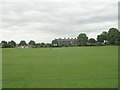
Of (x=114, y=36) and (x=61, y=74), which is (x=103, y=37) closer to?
(x=114, y=36)

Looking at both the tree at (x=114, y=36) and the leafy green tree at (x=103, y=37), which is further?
the leafy green tree at (x=103, y=37)

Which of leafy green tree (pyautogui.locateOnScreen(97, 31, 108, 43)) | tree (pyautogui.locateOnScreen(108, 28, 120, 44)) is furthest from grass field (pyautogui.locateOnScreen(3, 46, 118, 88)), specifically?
leafy green tree (pyautogui.locateOnScreen(97, 31, 108, 43))

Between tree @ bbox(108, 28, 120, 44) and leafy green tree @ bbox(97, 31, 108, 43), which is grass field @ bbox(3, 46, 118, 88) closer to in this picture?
tree @ bbox(108, 28, 120, 44)

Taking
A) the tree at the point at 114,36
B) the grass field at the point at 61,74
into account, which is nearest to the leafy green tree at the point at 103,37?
the tree at the point at 114,36

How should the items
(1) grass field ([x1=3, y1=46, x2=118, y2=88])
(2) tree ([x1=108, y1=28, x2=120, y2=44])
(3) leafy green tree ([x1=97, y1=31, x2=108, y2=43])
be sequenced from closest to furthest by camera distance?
(1) grass field ([x1=3, y1=46, x2=118, y2=88])
(2) tree ([x1=108, y1=28, x2=120, y2=44])
(3) leafy green tree ([x1=97, y1=31, x2=108, y2=43])

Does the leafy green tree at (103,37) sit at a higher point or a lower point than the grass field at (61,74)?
higher

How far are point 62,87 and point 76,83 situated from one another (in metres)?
0.99

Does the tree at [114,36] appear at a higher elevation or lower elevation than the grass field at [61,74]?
higher

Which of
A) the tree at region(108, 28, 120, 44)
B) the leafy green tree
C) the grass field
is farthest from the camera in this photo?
the leafy green tree

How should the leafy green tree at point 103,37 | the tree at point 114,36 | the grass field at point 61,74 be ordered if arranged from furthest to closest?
the leafy green tree at point 103,37 → the tree at point 114,36 → the grass field at point 61,74

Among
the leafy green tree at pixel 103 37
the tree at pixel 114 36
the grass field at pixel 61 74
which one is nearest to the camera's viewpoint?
the grass field at pixel 61 74

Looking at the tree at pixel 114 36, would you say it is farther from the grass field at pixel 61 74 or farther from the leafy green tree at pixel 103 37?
the grass field at pixel 61 74

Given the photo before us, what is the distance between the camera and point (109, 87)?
9258 millimetres

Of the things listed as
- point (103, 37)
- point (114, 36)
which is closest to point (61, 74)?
point (114, 36)
